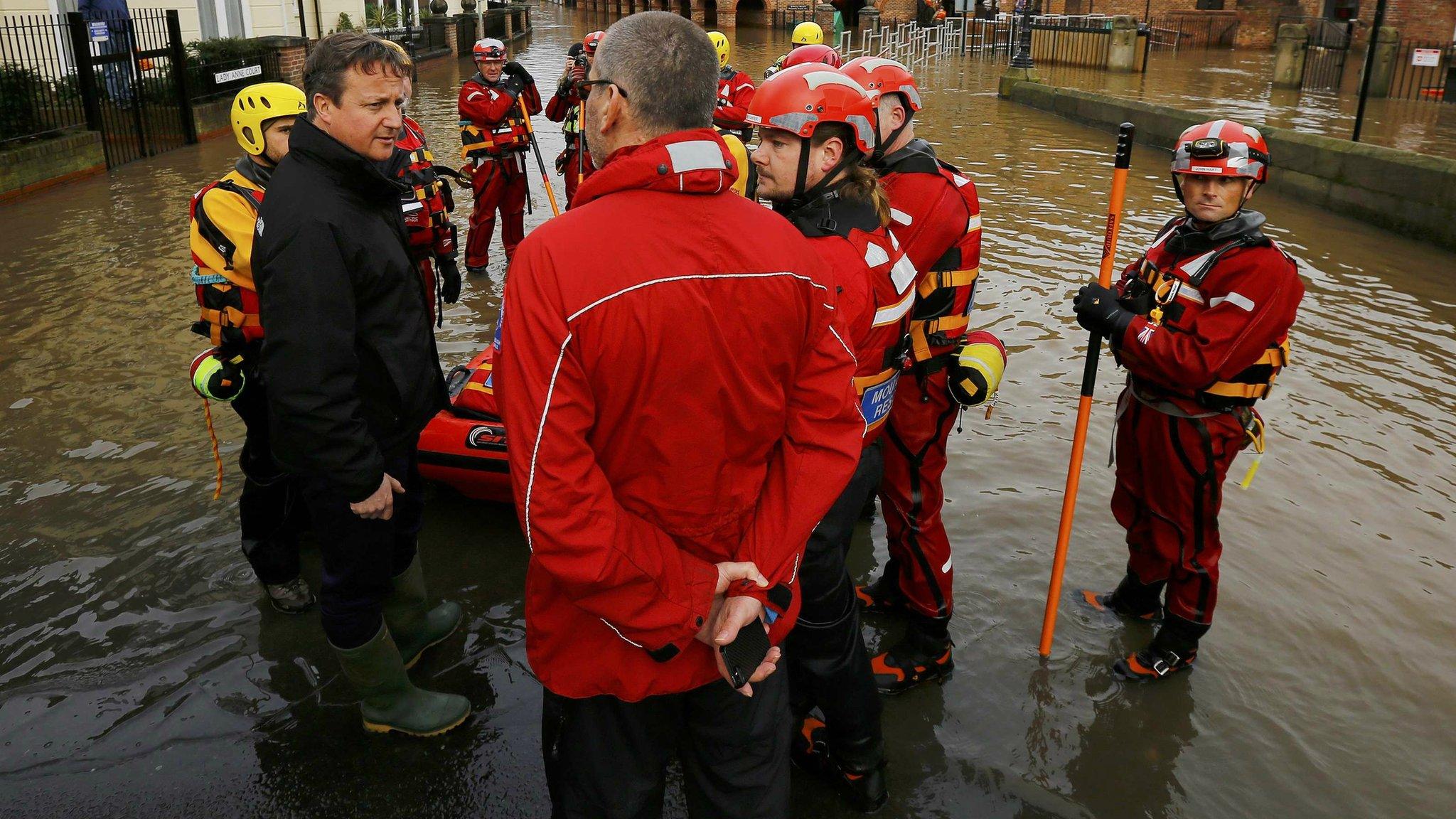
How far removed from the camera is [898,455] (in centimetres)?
379

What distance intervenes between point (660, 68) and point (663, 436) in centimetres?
73

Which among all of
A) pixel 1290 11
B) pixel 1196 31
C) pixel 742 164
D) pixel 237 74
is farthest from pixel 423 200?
pixel 1290 11

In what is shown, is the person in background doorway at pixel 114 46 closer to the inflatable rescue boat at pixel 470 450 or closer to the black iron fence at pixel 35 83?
the black iron fence at pixel 35 83

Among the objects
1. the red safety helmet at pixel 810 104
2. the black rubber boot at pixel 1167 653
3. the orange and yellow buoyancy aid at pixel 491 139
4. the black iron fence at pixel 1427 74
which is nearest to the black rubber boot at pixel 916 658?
the black rubber boot at pixel 1167 653

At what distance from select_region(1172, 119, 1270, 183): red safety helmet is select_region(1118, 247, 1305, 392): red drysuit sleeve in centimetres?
30

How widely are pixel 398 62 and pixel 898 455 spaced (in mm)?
2190

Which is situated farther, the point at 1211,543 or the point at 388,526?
the point at 1211,543

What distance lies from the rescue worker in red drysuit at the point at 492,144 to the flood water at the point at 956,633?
6.25ft

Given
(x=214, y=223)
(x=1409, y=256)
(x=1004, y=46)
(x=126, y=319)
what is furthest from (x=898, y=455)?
(x=1004, y=46)

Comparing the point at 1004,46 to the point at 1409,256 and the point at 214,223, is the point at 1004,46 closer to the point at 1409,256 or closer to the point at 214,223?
the point at 1409,256

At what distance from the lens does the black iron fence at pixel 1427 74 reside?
18422 mm

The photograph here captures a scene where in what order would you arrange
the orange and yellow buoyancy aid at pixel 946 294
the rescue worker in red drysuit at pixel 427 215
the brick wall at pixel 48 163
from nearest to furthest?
1. the orange and yellow buoyancy aid at pixel 946 294
2. the rescue worker in red drysuit at pixel 427 215
3. the brick wall at pixel 48 163

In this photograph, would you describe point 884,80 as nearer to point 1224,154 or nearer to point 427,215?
point 1224,154

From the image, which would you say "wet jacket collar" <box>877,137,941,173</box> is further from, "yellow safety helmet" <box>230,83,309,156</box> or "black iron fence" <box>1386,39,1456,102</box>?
"black iron fence" <box>1386,39,1456,102</box>
